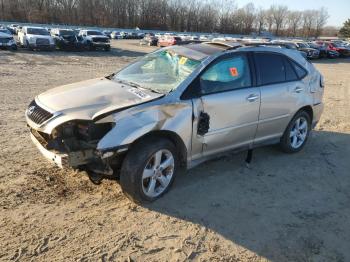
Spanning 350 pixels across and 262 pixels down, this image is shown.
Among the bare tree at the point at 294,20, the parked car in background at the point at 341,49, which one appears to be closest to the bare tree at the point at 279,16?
the bare tree at the point at 294,20

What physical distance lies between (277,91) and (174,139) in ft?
6.53

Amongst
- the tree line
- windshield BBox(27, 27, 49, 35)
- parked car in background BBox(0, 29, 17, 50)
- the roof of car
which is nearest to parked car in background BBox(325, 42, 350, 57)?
windshield BBox(27, 27, 49, 35)

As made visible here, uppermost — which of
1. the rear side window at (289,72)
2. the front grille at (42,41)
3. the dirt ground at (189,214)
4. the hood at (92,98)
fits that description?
the rear side window at (289,72)

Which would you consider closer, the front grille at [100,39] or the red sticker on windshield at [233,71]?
the red sticker on windshield at [233,71]

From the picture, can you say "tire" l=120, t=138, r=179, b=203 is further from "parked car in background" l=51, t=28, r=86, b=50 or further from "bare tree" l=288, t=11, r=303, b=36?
"bare tree" l=288, t=11, r=303, b=36

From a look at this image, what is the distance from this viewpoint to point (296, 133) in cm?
634

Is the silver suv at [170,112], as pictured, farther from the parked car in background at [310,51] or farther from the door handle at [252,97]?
the parked car in background at [310,51]

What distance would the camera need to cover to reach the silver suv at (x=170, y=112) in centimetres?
400

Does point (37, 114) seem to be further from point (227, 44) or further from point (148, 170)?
point (227, 44)

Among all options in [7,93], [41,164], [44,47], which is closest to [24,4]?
[44,47]

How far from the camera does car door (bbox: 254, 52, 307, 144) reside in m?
5.50

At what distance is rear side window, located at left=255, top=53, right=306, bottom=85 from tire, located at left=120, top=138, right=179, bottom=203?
6.26 feet

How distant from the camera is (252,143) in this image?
555cm

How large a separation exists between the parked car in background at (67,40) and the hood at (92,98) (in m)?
26.8
